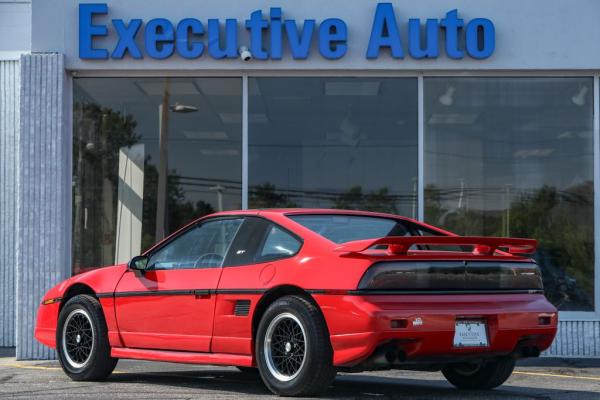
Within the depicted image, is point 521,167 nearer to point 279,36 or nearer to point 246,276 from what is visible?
point 279,36

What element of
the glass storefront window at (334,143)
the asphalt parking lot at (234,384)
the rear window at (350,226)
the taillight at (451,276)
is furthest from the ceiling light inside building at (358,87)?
the taillight at (451,276)

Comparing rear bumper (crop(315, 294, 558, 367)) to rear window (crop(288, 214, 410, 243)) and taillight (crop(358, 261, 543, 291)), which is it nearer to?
taillight (crop(358, 261, 543, 291))

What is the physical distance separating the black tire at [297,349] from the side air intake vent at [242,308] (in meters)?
0.23

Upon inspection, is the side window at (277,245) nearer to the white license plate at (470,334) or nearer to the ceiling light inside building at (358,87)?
the white license plate at (470,334)

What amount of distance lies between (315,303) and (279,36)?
5455mm

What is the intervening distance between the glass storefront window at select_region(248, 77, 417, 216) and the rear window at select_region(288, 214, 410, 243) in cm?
366

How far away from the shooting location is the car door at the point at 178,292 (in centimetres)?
810

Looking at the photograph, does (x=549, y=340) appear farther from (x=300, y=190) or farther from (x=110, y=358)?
(x=300, y=190)

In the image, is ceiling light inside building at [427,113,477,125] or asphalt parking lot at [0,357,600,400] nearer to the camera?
asphalt parking lot at [0,357,600,400]

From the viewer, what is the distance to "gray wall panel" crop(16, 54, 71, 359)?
12.1 metres

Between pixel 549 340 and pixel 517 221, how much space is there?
15.4ft

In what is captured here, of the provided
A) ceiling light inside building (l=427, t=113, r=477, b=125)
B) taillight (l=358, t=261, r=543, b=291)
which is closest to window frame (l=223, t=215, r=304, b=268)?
taillight (l=358, t=261, r=543, b=291)

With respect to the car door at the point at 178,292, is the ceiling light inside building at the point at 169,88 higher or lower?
higher

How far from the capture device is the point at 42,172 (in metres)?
12.2
